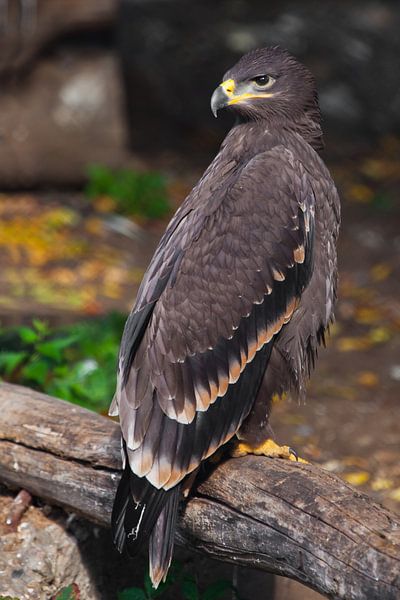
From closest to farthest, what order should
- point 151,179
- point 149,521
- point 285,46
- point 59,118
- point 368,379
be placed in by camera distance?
point 149,521, point 368,379, point 59,118, point 151,179, point 285,46

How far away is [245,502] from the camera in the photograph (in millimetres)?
3656

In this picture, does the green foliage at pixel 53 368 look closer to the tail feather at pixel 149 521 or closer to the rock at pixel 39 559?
the rock at pixel 39 559

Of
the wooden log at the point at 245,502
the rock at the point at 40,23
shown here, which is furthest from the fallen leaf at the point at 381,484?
the rock at the point at 40,23

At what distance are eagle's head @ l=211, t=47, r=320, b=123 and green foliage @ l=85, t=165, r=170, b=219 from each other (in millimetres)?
4975

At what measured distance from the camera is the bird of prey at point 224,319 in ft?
12.0

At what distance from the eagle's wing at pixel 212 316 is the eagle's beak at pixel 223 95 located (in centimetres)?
35

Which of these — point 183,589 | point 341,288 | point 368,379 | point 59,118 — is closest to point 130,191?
point 59,118

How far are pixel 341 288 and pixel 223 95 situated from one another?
171 inches

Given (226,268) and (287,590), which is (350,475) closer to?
(287,590)

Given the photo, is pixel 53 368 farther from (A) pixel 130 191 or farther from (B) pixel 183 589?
(A) pixel 130 191

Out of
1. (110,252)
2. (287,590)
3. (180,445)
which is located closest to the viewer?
(180,445)

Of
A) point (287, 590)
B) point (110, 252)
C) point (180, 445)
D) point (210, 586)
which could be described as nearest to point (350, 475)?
point (287, 590)

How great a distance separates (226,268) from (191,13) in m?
7.87

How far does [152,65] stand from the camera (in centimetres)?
1134
